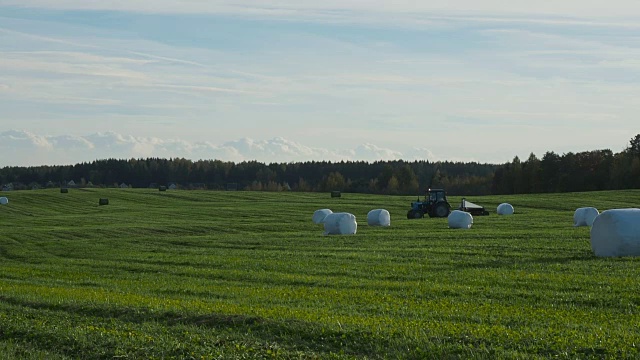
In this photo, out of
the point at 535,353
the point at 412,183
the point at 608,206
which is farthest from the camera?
the point at 412,183

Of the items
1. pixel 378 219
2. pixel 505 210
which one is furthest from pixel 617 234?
pixel 505 210

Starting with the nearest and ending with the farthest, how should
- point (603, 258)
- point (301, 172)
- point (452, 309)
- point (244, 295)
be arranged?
1. point (452, 309)
2. point (244, 295)
3. point (603, 258)
4. point (301, 172)

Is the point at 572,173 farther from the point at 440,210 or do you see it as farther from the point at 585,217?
the point at 585,217

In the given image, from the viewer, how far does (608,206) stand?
7219cm

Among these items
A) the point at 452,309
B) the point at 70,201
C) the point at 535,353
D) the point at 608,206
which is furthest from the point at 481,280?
the point at 70,201

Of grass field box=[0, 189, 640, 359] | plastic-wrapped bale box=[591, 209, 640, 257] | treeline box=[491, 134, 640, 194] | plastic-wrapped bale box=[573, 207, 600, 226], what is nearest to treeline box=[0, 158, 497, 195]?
treeline box=[491, 134, 640, 194]

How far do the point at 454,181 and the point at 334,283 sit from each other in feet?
475

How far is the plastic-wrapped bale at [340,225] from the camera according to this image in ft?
147

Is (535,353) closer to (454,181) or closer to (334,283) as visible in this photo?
(334,283)

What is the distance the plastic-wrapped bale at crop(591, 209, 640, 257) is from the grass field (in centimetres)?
66

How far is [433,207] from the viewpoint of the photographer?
5731 cm

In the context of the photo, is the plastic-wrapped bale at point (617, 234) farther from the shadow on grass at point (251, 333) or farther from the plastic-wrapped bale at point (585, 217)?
the plastic-wrapped bale at point (585, 217)

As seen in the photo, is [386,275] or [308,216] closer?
[386,275]

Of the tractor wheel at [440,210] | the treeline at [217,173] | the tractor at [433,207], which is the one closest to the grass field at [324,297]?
the tractor wheel at [440,210]
